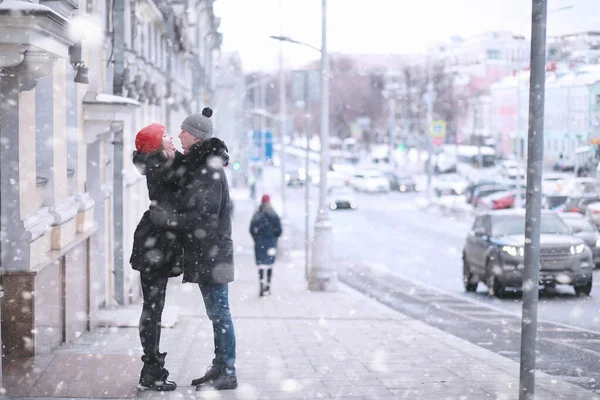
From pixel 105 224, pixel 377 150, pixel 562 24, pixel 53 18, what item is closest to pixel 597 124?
pixel 562 24

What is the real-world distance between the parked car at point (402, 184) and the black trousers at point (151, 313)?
75.0 metres

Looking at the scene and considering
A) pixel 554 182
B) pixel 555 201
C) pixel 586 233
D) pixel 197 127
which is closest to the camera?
pixel 197 127

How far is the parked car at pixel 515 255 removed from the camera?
18734 mm

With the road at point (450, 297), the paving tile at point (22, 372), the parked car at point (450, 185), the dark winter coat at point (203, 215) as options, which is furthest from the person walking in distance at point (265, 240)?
the parked car at point (450, 185)

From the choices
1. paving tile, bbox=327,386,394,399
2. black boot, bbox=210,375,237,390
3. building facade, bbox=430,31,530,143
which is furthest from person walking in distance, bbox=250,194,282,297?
building facade, bbox=430,31,530,143

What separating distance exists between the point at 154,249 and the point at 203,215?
0.41 meters

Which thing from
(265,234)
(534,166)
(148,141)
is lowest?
(265,234)

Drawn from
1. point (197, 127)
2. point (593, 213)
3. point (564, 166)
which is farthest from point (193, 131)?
point (564, 166)

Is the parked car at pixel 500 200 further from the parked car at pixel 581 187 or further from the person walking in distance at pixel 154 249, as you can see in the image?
the person walking in distance at pixel 154 249

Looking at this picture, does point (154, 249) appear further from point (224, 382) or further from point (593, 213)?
point (593, 213)

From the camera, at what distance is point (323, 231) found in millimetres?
21953

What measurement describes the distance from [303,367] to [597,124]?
21.1 metres

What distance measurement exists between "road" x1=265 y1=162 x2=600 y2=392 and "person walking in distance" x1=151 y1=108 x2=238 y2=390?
3.37 meters

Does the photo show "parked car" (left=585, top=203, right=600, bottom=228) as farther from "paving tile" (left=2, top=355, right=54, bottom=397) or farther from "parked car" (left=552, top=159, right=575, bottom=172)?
"paving tile" (left=2, top=355, right=54, bottom=397)
